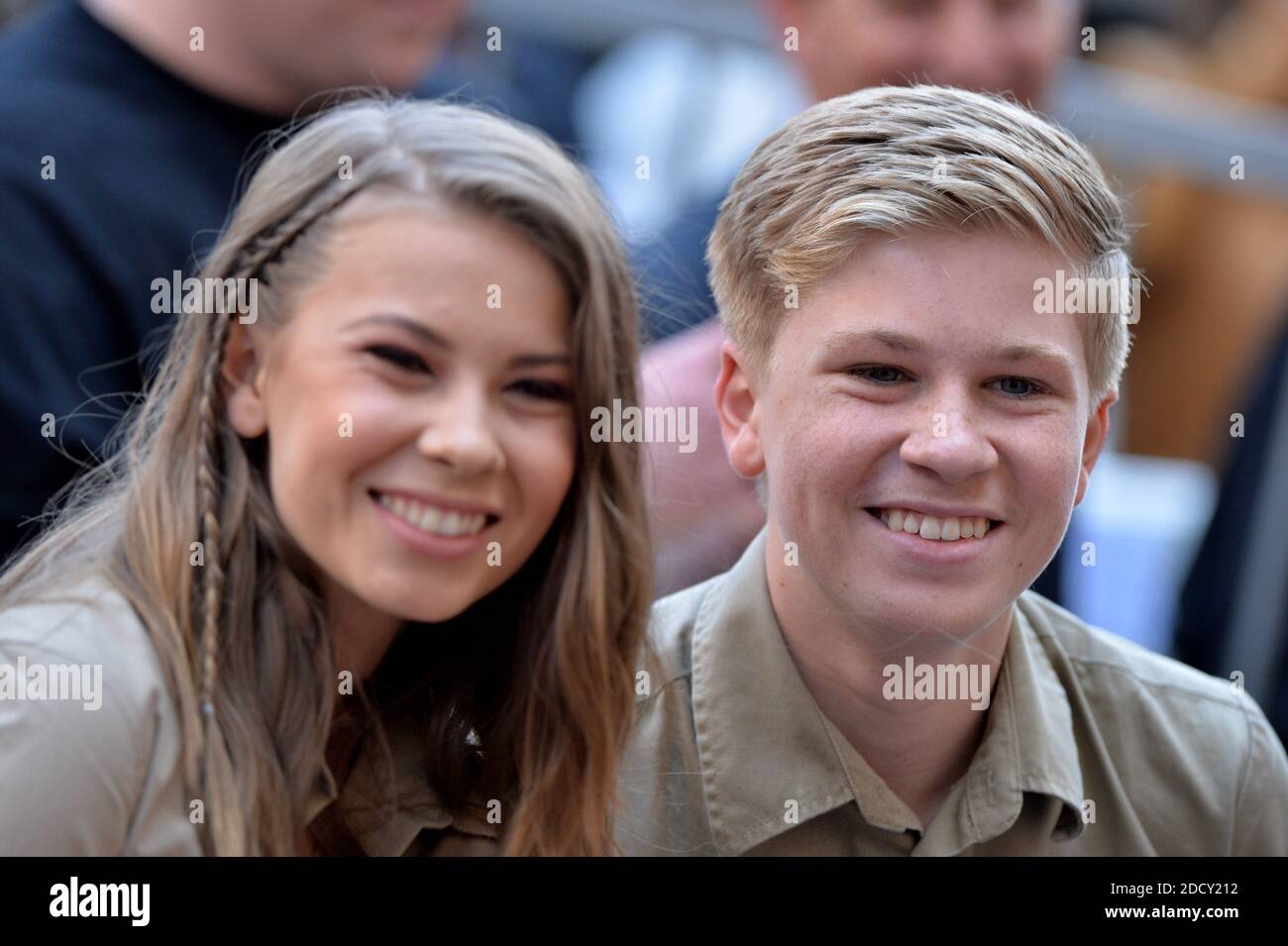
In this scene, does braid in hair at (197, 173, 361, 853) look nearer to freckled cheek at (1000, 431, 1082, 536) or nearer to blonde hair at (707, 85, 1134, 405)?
blonde hair at (707, 85, 1134, 405)

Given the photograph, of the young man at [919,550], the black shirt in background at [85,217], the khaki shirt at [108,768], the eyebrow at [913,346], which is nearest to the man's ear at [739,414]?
the young man at [919,550]

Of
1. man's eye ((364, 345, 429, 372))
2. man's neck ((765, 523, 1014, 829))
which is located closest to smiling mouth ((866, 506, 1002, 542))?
man's neck ((765, 523, 1014, 829))

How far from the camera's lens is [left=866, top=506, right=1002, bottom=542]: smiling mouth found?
44.3 inches

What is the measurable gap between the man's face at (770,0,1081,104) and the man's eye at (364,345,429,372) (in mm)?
599

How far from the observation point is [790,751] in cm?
125

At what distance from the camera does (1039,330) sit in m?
1.12

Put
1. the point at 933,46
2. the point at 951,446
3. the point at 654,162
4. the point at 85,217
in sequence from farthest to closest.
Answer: the point at 654,162
the point at 85,217
the point at 933,46
the point at 951,446

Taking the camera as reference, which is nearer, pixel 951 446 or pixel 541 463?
pixel 951 446

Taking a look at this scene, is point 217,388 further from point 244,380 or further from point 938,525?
point 938,525

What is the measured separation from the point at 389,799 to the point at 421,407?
0.30 meters

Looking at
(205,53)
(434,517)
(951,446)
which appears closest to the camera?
(951,446)

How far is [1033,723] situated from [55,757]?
2.40 ft

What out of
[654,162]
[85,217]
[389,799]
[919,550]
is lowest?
[389,799]

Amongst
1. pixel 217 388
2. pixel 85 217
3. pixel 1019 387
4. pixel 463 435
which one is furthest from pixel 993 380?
pixel 85 217
